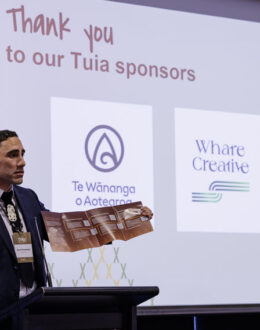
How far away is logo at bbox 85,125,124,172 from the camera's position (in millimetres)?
4094

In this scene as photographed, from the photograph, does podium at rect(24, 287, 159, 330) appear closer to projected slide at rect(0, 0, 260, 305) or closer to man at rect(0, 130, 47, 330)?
man at rect(0, 130, 47, 330)

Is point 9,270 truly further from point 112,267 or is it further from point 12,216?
point 112,267

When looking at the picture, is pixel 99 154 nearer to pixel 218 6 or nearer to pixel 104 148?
pixel 104 148

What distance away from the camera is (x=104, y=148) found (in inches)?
163

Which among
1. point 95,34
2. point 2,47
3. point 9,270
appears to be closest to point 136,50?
point 95,34

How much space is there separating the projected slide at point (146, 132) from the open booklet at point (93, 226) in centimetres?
91

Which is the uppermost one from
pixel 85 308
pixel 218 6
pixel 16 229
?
pixel 218 6

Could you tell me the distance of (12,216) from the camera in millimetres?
3123

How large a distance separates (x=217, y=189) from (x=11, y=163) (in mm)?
1623

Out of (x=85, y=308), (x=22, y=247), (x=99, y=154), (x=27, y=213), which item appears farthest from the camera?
(x=99, y=154)

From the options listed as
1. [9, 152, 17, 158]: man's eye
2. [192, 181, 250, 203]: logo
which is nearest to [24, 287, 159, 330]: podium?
[9, 152, 17, 158]: man's eye

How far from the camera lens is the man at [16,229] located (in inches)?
114

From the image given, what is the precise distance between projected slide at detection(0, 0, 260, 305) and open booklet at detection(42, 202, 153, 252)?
35.7 inches

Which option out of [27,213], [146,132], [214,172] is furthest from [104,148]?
[27,213]
